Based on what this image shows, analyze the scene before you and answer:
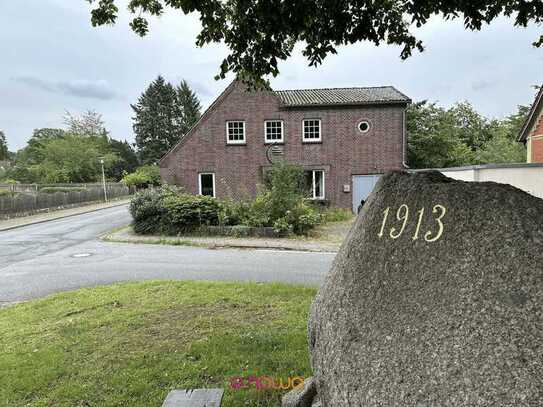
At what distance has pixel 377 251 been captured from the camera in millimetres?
2145

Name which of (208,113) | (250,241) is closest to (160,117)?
(208,113)

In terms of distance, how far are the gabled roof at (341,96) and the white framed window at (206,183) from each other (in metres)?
5.55

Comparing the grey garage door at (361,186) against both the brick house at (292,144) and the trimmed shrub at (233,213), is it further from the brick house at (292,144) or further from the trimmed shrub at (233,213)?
the trimmed shrub at (233,213)

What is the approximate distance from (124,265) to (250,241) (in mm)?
4672

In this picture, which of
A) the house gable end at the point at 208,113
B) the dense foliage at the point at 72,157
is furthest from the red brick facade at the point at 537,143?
the dense foliage at the point at 72,157

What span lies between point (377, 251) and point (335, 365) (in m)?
0.67

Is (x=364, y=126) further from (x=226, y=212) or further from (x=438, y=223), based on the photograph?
(x=438, y=223)

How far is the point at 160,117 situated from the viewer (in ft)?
214

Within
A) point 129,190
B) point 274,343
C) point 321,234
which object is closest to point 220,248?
point 321,234

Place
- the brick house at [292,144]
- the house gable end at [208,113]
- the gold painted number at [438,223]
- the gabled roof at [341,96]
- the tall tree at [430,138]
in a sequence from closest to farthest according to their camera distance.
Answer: the gold painted number at [438,223], the gabled roof at [341,96], the brick house at [292,144], the house gable end at [208,113], the tall tree at [430,138]

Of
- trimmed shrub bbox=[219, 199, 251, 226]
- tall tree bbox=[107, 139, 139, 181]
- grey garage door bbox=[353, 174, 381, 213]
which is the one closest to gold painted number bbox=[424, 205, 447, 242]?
trimmed shrub bbox=[219, 199, 251, 226]

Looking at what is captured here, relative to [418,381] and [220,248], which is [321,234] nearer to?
[220,248]

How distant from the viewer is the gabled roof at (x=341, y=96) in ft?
63.8

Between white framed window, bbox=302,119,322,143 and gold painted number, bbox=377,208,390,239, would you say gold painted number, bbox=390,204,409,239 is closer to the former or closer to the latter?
gold painted number, bbox=377,208,390,239
